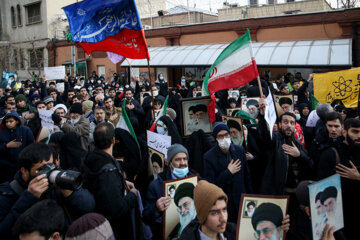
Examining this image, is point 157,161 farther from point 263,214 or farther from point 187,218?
point 263,214

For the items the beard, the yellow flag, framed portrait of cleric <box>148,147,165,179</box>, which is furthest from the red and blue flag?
the yellow flag

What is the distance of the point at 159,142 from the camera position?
Result: 4086mm

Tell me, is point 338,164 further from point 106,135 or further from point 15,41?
point 15,41

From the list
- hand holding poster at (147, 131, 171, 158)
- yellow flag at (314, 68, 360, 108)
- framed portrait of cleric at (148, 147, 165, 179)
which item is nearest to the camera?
framed portrait of cleric at (148, 147, 165, 179)

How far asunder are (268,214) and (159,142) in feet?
6.67

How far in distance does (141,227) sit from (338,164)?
2041 millimetres

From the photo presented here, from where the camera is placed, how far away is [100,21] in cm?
520

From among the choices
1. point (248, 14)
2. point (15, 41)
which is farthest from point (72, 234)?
point (15, 41)

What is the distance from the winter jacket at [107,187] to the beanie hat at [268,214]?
105 cm

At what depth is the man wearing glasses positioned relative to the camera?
3.53 m

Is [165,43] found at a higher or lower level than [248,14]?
lower

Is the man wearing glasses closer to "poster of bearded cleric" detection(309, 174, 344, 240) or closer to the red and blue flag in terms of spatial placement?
"poster of bearded cleric" detection(309, 174, 344, 240)

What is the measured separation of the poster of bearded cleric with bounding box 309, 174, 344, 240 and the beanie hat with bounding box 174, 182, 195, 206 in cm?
102

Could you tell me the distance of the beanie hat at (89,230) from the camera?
1870mm
